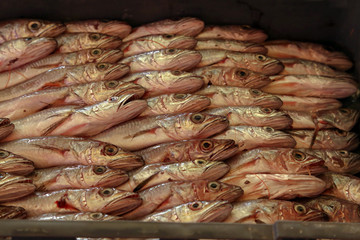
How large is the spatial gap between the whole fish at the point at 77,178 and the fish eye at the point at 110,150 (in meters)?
0.13

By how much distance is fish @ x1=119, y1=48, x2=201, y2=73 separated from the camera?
14.1 feet

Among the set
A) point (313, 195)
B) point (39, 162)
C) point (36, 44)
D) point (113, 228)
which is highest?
point (36, 44)

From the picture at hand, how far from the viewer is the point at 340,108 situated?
447 centimetres

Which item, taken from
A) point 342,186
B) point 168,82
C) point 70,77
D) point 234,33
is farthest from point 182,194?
point 234,33

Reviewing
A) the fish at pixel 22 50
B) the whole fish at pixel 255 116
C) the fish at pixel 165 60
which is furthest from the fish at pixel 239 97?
the fish at pixel 22 50

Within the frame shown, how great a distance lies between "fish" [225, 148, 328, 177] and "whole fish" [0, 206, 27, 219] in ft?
4.74

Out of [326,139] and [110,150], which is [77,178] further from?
[326,139]

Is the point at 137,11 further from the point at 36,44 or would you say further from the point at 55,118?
the point at 55,118

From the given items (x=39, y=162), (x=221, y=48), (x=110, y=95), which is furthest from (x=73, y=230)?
(x=221, y=48)

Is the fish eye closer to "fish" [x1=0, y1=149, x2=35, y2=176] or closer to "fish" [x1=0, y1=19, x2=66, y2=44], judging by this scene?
"fish" [x1=0, y1=149, x2=35, y2=176]

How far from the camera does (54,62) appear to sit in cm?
437

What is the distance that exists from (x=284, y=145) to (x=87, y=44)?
1.95 meters

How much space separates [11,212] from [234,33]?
106 inches

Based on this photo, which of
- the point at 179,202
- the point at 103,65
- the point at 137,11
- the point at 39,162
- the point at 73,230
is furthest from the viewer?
the point at 137,11
